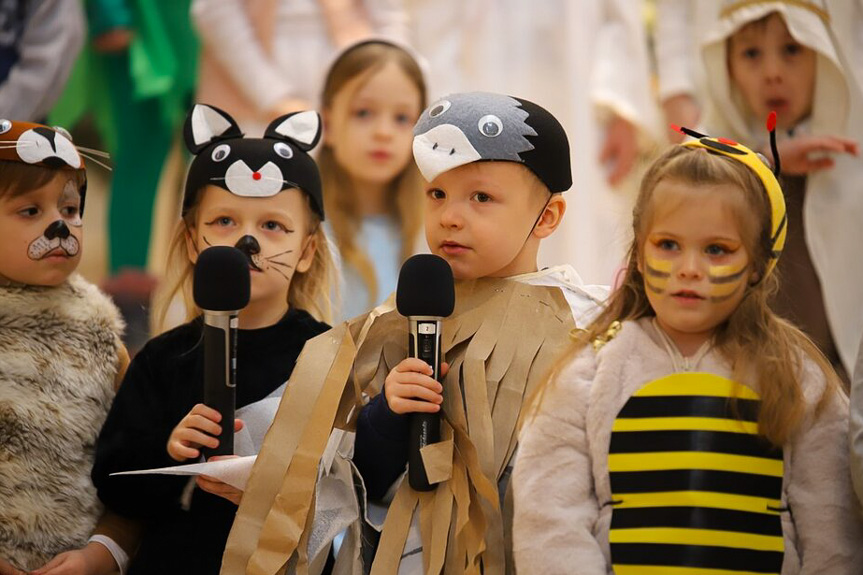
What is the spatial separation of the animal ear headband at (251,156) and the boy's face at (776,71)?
1387mm

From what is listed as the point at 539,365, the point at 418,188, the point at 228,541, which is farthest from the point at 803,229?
the point at 228,541

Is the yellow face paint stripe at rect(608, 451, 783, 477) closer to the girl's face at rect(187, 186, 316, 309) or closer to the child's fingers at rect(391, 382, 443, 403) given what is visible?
the child's fingers at rect(391, 382, 443, 403)

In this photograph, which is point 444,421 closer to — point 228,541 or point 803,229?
point 228,541

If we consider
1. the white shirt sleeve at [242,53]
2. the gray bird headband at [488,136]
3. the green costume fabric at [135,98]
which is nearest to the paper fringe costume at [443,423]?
the gray bird headband at [488,136]

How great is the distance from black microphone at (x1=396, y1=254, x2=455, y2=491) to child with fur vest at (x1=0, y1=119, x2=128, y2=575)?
0.63 m

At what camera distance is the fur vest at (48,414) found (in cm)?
214

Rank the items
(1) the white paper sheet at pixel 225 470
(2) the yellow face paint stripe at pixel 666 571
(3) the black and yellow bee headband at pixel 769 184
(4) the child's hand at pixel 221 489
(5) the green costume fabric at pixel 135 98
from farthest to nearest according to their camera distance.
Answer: (5) the green costume fabric at pixel 135 98, (4) the child's hand at pixel 221 489, (1) the white paper sheet at pixel 225 470, (3) the black and yellow bee headband at pixel 769 184, (2) the yellow face paint stripe at pixel 666 571

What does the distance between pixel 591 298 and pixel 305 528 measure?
2.09 feet

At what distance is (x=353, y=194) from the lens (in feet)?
12.2

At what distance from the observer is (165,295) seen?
2479mm

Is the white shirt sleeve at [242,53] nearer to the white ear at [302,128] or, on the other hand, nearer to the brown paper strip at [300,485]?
the white ear at [302,128]

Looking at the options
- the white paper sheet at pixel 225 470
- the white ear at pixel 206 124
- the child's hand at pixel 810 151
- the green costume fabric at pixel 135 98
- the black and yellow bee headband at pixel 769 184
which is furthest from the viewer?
the green costume fabric at pixel 135 98

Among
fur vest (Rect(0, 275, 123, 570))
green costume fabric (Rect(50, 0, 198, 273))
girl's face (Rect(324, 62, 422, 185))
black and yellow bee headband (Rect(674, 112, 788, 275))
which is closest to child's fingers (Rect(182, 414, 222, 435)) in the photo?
fur vest (Rect(0, 275, 123, 570))

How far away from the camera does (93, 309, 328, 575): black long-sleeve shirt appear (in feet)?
7.07
